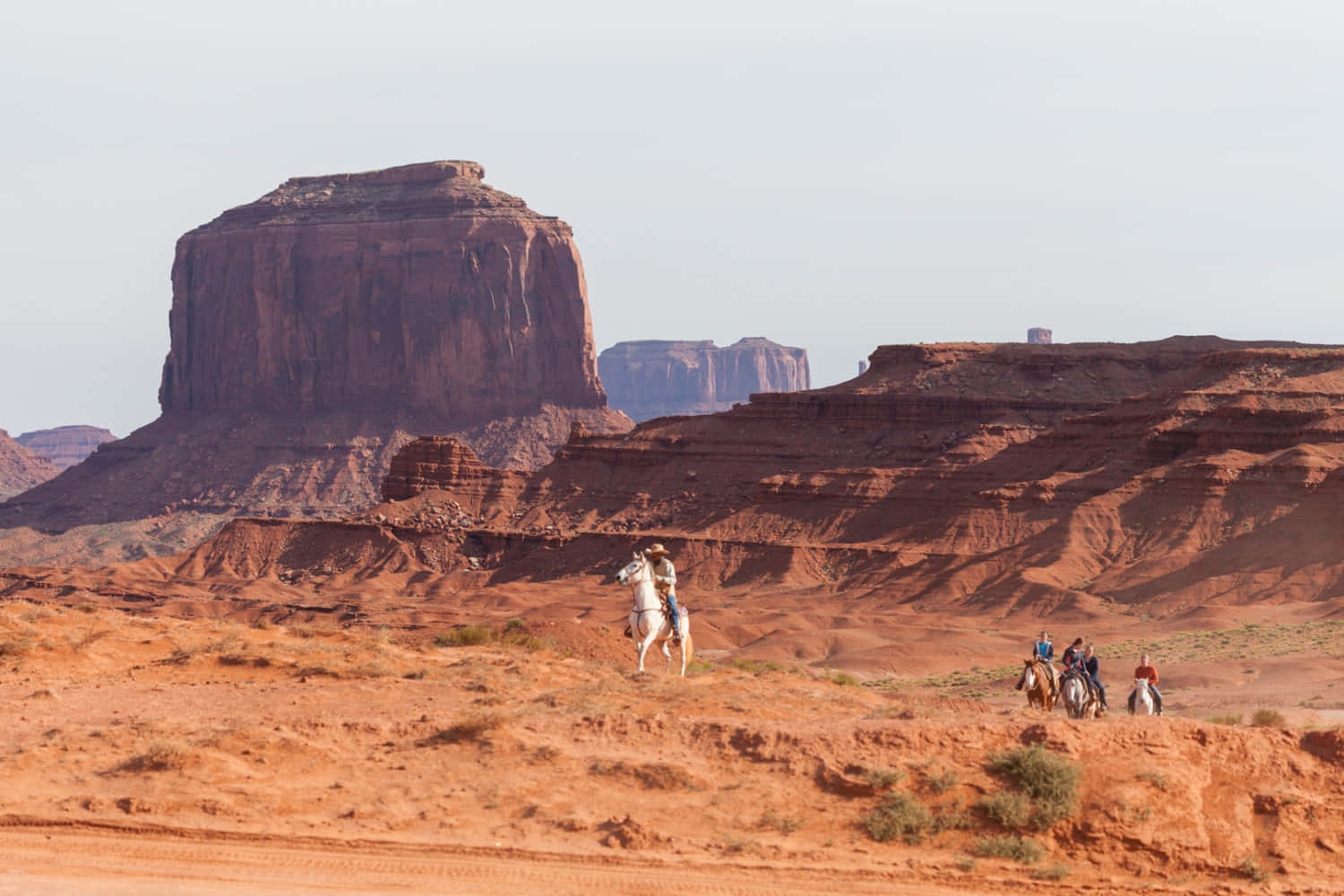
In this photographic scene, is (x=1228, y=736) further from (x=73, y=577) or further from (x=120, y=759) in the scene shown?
(x=73, y=577)

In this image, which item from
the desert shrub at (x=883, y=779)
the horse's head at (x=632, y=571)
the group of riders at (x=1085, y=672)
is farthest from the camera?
the group of riders at (x=1085, y=672)

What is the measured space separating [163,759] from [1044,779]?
10684 millimetres

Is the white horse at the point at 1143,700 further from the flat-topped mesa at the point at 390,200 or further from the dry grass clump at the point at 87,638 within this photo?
the flat-topped mesa at the point at 390,200

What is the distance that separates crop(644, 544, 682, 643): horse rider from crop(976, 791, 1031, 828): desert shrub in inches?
385

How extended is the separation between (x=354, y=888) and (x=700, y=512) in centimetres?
8273

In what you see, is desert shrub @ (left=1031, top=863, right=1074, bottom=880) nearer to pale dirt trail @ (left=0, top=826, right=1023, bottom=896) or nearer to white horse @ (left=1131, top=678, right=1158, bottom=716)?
pale dirt trail @ (left=0, top=826, right=1023, bottom=896)

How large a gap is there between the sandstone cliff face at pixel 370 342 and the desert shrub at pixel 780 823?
137621mm

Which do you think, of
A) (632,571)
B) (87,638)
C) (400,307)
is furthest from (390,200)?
(632,571)

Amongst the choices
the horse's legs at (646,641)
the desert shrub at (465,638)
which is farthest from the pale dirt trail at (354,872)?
the desert shrub at (465,638)

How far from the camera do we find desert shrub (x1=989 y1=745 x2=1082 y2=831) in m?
18.4

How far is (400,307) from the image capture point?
16725 cm

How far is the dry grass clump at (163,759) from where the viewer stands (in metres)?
20.1

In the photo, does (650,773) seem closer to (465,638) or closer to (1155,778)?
(1155,778)

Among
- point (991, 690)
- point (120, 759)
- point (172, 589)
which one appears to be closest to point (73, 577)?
point (172, 589)
